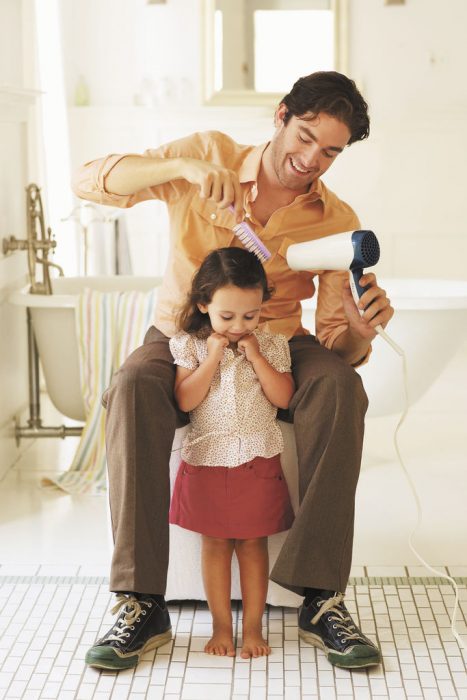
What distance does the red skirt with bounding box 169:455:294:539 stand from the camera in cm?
203

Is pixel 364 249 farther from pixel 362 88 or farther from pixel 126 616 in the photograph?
pixel 362 88

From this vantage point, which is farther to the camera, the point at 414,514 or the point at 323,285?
the point at 414,514

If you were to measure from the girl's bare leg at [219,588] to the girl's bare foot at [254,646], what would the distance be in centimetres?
2

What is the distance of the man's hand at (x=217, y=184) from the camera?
1.98 m

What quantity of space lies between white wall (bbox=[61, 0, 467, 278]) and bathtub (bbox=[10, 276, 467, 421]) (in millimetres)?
2028

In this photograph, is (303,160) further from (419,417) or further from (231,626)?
(419,417)

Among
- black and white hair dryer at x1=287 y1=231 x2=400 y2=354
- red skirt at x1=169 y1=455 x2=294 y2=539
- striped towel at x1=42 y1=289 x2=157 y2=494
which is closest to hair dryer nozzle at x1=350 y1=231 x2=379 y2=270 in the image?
black and white hair dryer at x1=287 y1=231 x2=400 y2=354

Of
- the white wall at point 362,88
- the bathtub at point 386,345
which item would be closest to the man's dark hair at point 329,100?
the bathtub at point 386,345

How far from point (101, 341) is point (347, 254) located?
1348 millimetres

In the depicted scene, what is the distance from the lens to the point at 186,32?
5266 mm

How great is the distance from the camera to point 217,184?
198cm

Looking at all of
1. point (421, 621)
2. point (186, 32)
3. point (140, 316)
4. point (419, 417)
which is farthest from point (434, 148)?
Answer: point (421, 621)

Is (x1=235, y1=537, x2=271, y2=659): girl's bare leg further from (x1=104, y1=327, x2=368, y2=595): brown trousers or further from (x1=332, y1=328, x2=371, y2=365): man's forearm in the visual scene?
(x1=332, y1=328, x2=371, y2=365): man's forearm

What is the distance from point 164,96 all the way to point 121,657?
3877 mm
